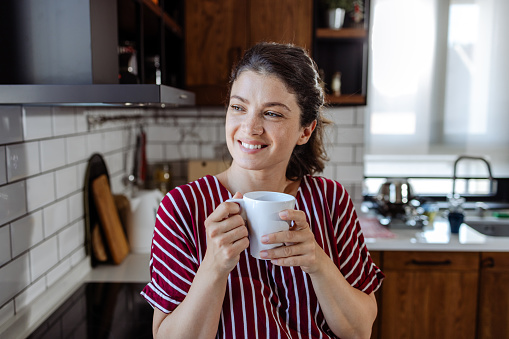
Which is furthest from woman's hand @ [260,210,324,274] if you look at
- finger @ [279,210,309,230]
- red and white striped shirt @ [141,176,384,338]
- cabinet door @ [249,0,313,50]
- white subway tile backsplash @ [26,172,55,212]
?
cabinet door @ [249,0,313,50]

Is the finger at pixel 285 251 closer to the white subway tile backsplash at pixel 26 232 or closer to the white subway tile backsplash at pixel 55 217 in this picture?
the white subway tile backsplash at pixel 26 232

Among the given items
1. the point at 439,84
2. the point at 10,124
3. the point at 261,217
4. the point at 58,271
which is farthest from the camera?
the point at 439,84

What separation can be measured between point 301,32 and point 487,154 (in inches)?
57.2

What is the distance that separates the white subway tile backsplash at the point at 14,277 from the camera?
126 centimetres

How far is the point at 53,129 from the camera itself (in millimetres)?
1566

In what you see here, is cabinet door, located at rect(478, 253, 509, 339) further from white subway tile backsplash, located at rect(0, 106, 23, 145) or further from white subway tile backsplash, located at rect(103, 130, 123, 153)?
white subway tile backsplash, located at rect(0, 106, 23, 145)

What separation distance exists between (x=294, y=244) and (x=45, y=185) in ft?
3.23

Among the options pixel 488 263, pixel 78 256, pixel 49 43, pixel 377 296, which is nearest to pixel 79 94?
pixel 49 43

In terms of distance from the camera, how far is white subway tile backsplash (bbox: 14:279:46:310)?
1361mm

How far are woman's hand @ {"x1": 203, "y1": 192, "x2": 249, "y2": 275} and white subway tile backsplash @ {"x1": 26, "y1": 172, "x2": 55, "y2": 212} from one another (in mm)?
792

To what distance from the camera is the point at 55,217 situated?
1.60 m

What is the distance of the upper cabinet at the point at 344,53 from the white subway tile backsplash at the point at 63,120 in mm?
1301

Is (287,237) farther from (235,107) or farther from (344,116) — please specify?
(344,116)

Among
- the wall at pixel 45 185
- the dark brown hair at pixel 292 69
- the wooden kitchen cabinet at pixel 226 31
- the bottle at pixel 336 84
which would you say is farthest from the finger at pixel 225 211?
the bottle at pixel 336 84
